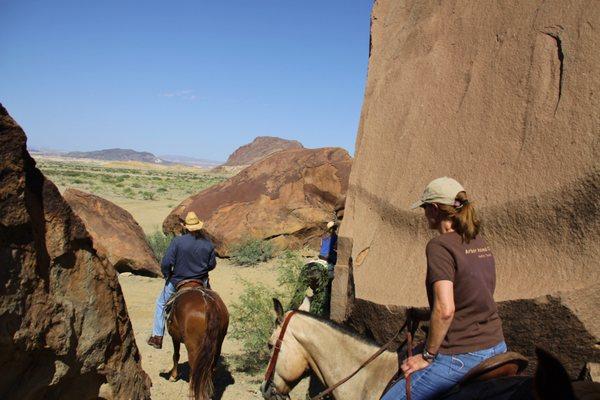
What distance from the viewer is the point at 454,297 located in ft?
9.43

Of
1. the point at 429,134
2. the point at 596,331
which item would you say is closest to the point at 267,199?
the point at 429,134

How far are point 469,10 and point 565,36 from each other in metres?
1.82

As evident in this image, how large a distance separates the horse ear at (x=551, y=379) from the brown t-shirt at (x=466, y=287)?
3.21ft

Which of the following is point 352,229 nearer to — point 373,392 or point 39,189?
point 373,392

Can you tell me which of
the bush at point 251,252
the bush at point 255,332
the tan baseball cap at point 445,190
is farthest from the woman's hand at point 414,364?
the bush at point 251,252

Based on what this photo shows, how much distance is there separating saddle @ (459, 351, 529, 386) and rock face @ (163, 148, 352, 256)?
12.7 meters

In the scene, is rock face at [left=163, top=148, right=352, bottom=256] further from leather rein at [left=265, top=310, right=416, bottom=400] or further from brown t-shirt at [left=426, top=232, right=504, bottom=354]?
brown t-shirt at [left=426, top=232, right=504, bottom=354]

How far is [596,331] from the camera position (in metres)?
3.30

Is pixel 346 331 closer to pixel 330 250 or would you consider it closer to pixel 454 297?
pixel 454 297

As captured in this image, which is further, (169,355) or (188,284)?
(169,355)

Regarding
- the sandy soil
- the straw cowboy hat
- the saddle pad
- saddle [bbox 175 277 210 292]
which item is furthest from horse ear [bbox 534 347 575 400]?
the straw cowboy hat

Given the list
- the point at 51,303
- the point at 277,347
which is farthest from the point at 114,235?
the point at 277,347

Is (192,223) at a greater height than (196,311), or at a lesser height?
greater

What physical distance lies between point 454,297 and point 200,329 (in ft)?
12.3
